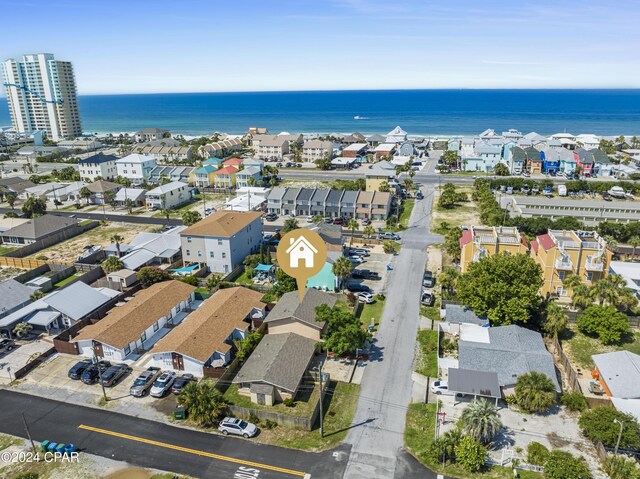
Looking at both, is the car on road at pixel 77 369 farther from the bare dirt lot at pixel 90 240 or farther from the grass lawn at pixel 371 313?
the bare dirt lot at pixel 90 240

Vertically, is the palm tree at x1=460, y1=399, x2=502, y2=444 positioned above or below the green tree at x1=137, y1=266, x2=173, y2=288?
below

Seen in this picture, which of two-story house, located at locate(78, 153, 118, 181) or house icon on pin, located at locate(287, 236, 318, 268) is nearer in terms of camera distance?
house icon on pin, located at locate(287, 236, 318, 268)

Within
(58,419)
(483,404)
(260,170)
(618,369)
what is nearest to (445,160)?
(260,170)

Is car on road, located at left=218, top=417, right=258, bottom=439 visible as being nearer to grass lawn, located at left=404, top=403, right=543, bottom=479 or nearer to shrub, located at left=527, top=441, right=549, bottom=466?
grass lawn, located at left=404, top=403, right=543, bottom=479

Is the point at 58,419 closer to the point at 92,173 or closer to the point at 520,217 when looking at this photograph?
the point at 520,217

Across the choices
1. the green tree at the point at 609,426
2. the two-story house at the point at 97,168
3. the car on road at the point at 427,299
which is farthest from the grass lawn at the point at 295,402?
the two-story house at the point at 97,168

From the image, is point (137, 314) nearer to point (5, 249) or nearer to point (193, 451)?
point (193, 451)

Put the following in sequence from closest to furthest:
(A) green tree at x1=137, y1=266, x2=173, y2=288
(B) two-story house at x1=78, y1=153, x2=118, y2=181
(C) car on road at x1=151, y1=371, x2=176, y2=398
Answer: (C) car on road at x1=151, y1=371, x2=176, y2=398, (A) green tree at x1=137, y1=266, x2=173, y2=288, (B) two-story house at x1=78, y1=153, x2=118, y2=181

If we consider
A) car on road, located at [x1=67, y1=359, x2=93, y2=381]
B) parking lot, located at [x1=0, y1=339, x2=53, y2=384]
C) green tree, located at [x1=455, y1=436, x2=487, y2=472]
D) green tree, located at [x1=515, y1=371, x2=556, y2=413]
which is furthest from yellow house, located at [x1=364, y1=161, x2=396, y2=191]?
green tree, located at [x1=455, y1=436, x2=487, y2=472]

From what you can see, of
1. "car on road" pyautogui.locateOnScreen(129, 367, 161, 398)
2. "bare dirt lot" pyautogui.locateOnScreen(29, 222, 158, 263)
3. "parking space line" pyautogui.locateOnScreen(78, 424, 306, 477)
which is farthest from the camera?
"bare dirt lot" pyautogui.locateOnScreen(29, 222, 158, 263)
